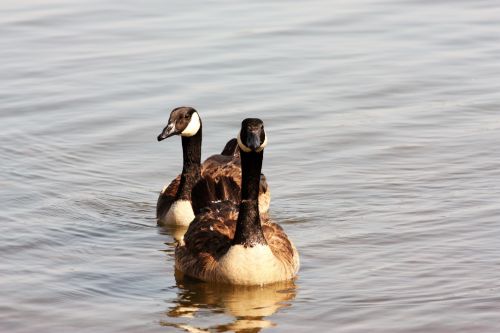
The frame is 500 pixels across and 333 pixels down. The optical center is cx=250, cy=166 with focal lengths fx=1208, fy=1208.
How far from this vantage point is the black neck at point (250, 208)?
11.8 metres

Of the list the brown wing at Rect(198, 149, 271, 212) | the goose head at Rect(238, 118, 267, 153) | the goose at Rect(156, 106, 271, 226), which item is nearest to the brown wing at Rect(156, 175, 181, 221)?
the goose at Rect(156, 106, 271, 226)

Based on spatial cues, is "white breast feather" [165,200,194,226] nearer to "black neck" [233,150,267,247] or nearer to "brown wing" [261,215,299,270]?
"brown wing" [261,215,299,270]

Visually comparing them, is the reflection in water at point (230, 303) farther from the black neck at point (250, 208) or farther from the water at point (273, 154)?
the black neck at point (250, 208)

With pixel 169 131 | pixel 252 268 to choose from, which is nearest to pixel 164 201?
pixel 169 131

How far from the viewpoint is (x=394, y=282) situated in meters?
11.6

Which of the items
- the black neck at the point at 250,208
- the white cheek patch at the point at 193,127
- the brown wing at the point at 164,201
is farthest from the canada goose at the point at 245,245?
the white cheek patch at the point at 193,127

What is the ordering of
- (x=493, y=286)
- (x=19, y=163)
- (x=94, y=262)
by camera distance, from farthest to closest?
1. (x=19, y=163)
2. (x=94, y=262)
3. (x=493, y=286)

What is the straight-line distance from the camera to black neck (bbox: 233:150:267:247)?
11.8m

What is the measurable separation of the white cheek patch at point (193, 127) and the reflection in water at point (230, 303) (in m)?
3.10

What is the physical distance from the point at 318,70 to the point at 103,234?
7.61 m

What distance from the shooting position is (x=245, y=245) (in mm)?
11836

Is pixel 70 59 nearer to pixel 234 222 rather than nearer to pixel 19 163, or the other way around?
pixel 19 163

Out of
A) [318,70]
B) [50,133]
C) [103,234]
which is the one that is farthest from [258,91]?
[103,234]

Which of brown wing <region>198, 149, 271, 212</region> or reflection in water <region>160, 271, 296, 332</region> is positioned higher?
brown wing <region>198, 149, 271, 212</region>
